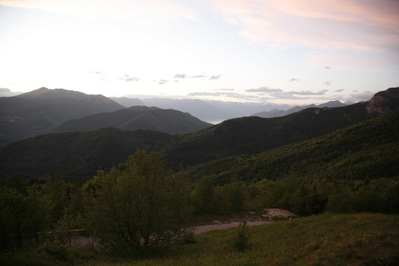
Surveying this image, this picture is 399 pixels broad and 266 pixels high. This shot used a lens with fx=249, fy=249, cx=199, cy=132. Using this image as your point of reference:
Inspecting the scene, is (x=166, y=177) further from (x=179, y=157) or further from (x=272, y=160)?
(x=179, y=157)

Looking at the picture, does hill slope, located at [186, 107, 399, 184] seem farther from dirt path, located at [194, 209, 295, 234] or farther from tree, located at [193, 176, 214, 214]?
tree, located at [193, 176, 214, 214]

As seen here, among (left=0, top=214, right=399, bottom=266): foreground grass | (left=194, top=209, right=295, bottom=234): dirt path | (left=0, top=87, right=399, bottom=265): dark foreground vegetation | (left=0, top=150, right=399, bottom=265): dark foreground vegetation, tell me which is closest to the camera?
(left=0, top=214, right=399, bottom=266): foreground grass

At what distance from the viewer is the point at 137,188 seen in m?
17.6

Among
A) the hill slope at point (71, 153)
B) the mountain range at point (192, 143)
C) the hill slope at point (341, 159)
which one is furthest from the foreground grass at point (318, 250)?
the hill slope at point (71, 153)

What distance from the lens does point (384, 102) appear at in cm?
17800

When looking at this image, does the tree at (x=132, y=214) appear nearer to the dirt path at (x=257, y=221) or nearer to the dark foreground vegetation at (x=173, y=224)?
the dark foreground vegetation at (x=173, y=224)

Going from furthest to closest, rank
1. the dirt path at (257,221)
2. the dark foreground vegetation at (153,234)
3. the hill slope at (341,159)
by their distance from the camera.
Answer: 1. the hill slope at (341,159)
2. the dirt path at (257,221)
3. the dark foreground vegetation at (153,234)

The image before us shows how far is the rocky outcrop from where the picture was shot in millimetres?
172125

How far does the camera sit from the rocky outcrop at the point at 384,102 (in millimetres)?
172125

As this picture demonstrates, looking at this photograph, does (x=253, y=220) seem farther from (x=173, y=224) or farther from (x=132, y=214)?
(x=132, y=214)

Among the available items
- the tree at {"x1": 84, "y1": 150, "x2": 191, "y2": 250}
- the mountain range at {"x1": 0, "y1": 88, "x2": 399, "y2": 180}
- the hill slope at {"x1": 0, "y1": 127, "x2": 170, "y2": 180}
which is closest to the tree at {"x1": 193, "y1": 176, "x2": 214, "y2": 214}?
the tree at {"x1": 84, "y1": 150, "x2": 191, "y2": 250}

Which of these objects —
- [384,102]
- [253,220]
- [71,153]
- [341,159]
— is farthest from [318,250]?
[384,102]

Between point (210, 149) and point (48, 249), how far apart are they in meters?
154

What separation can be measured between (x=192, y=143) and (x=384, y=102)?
140m
